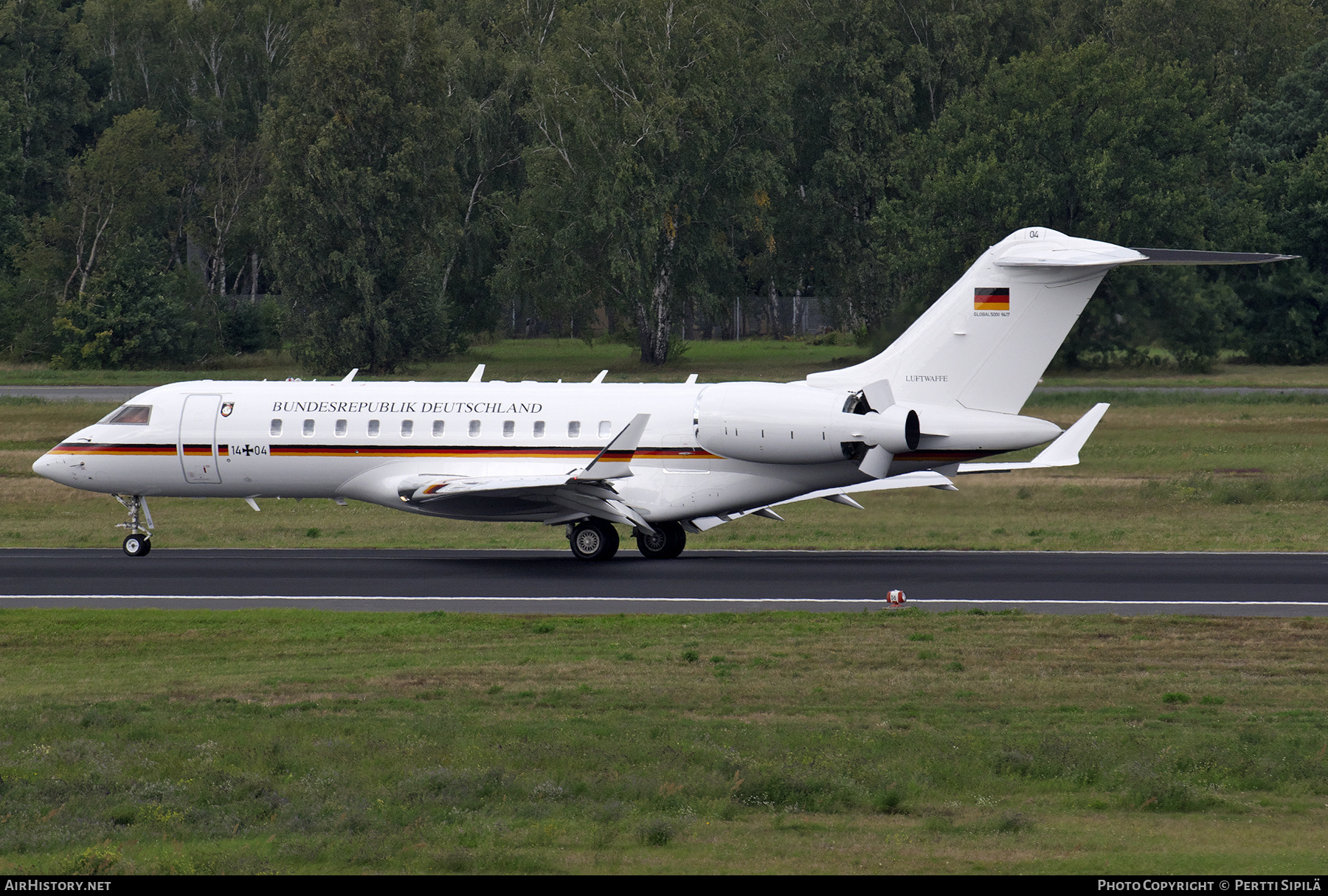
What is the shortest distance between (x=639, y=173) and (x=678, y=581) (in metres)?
55.7

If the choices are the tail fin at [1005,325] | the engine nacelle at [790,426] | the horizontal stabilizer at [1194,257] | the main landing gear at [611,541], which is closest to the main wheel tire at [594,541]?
the main landing gear at [611,541]

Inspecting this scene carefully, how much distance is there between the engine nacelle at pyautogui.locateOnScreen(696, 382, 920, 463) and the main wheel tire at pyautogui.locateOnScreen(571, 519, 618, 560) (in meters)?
2.52

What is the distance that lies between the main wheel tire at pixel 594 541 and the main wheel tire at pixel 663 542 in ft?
2.18

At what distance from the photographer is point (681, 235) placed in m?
81.2

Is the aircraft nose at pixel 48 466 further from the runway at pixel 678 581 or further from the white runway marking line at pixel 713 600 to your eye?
the white runway marking line at pixel 713 600

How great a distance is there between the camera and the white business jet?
1004 inches

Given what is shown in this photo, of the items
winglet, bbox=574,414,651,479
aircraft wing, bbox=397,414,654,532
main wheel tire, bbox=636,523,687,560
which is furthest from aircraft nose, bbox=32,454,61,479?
main wheel tire, bbox=636,523,687,560

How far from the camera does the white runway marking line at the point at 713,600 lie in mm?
21109

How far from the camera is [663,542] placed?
27672 mm

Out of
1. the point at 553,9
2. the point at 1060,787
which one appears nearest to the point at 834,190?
the point at 553,9

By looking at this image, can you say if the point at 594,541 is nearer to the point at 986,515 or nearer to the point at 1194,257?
the point at 986,515

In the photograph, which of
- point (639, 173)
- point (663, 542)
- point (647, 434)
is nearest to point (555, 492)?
point (647, 434)
